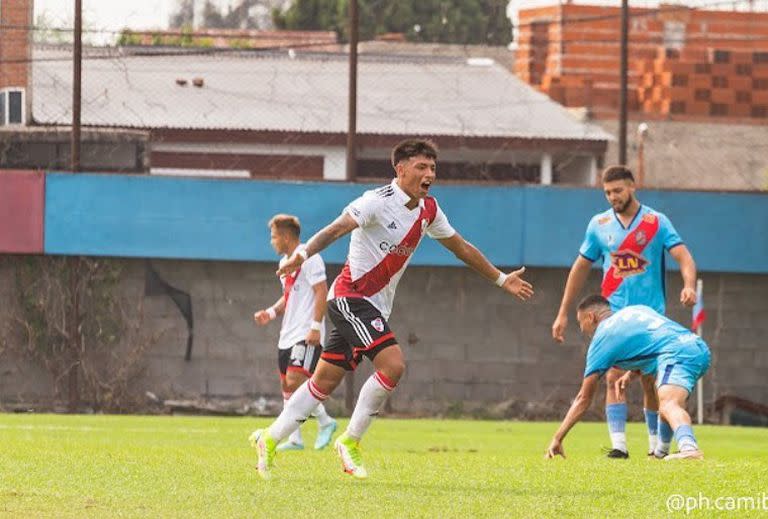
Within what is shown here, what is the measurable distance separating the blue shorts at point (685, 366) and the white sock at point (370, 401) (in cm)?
227

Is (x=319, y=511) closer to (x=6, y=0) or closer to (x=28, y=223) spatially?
(x=28, y=223)

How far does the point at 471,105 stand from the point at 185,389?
12.2m

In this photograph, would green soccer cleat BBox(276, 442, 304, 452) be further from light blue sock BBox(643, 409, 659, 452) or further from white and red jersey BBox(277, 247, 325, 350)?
light blue sock BBox(643, 409, 659, 452)

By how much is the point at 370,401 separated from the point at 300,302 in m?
4.99

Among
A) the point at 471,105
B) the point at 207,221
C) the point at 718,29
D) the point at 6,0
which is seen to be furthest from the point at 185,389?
the point at 718,29

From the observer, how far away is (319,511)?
898cm

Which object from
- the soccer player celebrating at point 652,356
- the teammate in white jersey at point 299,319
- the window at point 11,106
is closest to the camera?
the soccer player celebrating at point 652,356

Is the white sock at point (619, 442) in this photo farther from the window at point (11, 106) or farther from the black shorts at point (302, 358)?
the window at point (11, 106)

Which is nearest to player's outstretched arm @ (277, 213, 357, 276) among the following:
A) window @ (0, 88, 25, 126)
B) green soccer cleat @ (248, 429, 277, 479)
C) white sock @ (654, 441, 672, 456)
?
green soccer cleat @ (248, 429, 277, 479)

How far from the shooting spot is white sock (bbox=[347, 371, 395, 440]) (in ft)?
36.0

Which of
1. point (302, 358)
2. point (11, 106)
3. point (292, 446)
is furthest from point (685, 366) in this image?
point (11, 106)

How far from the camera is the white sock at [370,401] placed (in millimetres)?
10961

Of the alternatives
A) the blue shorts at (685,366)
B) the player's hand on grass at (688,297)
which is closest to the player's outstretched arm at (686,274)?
the player's hand on grass at (688,297)

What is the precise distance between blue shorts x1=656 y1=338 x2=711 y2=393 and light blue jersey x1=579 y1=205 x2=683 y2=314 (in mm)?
1933
